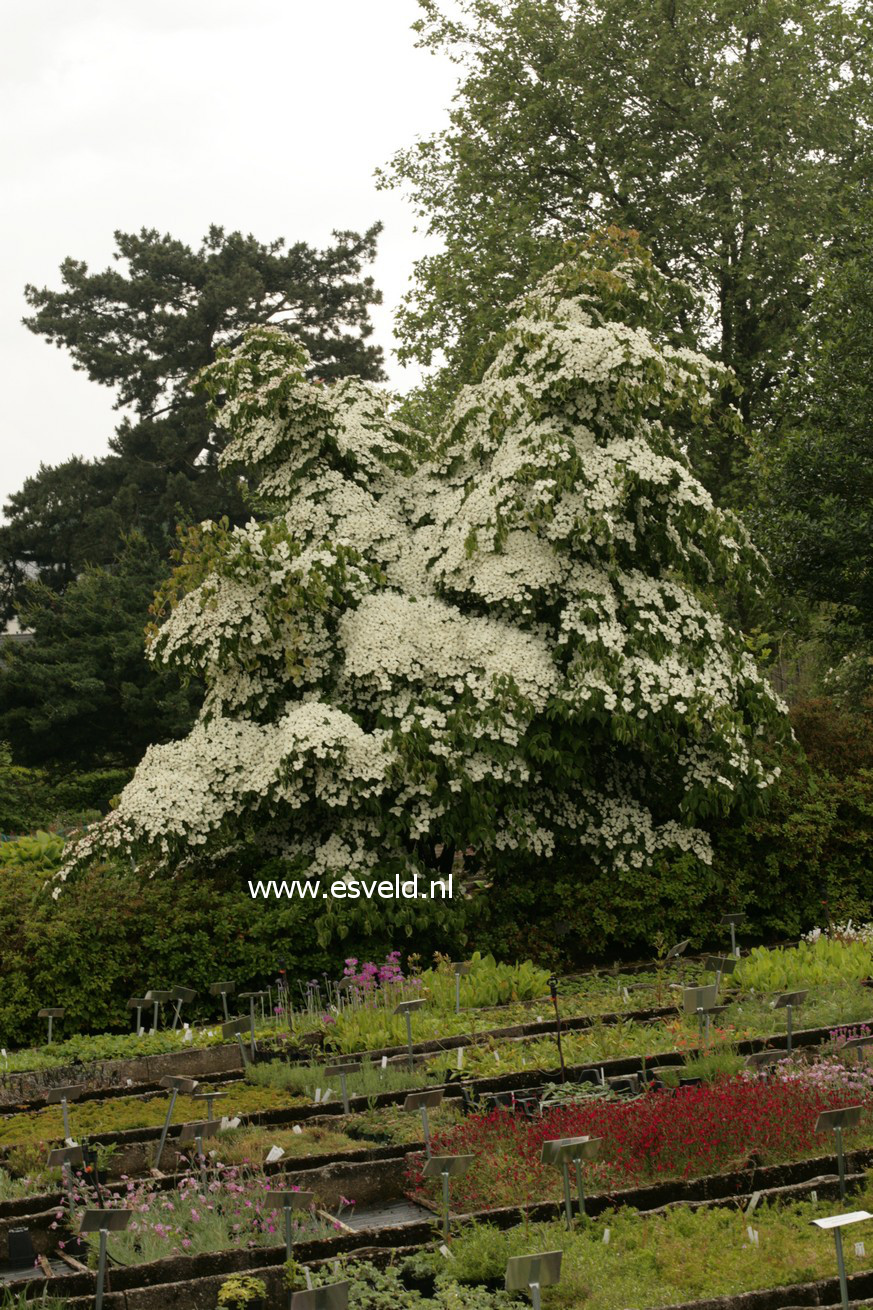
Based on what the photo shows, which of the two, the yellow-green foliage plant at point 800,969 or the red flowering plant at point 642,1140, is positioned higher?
the yellow-green foliage plant at point 800,969

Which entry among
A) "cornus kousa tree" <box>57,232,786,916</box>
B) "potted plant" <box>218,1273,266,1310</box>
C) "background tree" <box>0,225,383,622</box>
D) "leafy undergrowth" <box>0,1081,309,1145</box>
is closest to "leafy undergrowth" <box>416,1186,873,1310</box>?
"potted plant" <box>218,1273,266,1310</box>

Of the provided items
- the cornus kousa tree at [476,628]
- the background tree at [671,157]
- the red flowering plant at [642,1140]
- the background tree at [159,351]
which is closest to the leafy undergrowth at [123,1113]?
the red flowering plant at [642,1140]

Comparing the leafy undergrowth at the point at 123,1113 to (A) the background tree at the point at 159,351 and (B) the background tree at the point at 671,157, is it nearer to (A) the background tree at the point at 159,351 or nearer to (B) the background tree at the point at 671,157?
(B) the background tree at the point at 671,157

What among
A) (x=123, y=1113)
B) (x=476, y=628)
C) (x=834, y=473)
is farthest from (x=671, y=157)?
(x=123, y=1113)

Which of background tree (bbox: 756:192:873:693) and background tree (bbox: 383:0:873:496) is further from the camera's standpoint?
background tree (bbox: 383:0:873:496)

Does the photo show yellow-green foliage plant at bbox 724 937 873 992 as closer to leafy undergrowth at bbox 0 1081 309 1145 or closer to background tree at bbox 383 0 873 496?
leafy undergrowth at bbox 0 1081 309 1145

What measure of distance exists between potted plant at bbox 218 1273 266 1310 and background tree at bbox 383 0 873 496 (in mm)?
15751

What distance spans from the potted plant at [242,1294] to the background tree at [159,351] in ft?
87.2

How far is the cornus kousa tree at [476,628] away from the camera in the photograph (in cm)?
1223

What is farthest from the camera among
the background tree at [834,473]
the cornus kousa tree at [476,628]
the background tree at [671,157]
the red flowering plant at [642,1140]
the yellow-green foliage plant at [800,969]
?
the background tree at [671,157]

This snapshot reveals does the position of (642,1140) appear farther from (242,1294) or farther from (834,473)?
(834,473)

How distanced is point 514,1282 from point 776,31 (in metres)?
20.0

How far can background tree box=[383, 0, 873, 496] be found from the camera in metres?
20.3

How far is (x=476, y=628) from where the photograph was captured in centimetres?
1289
